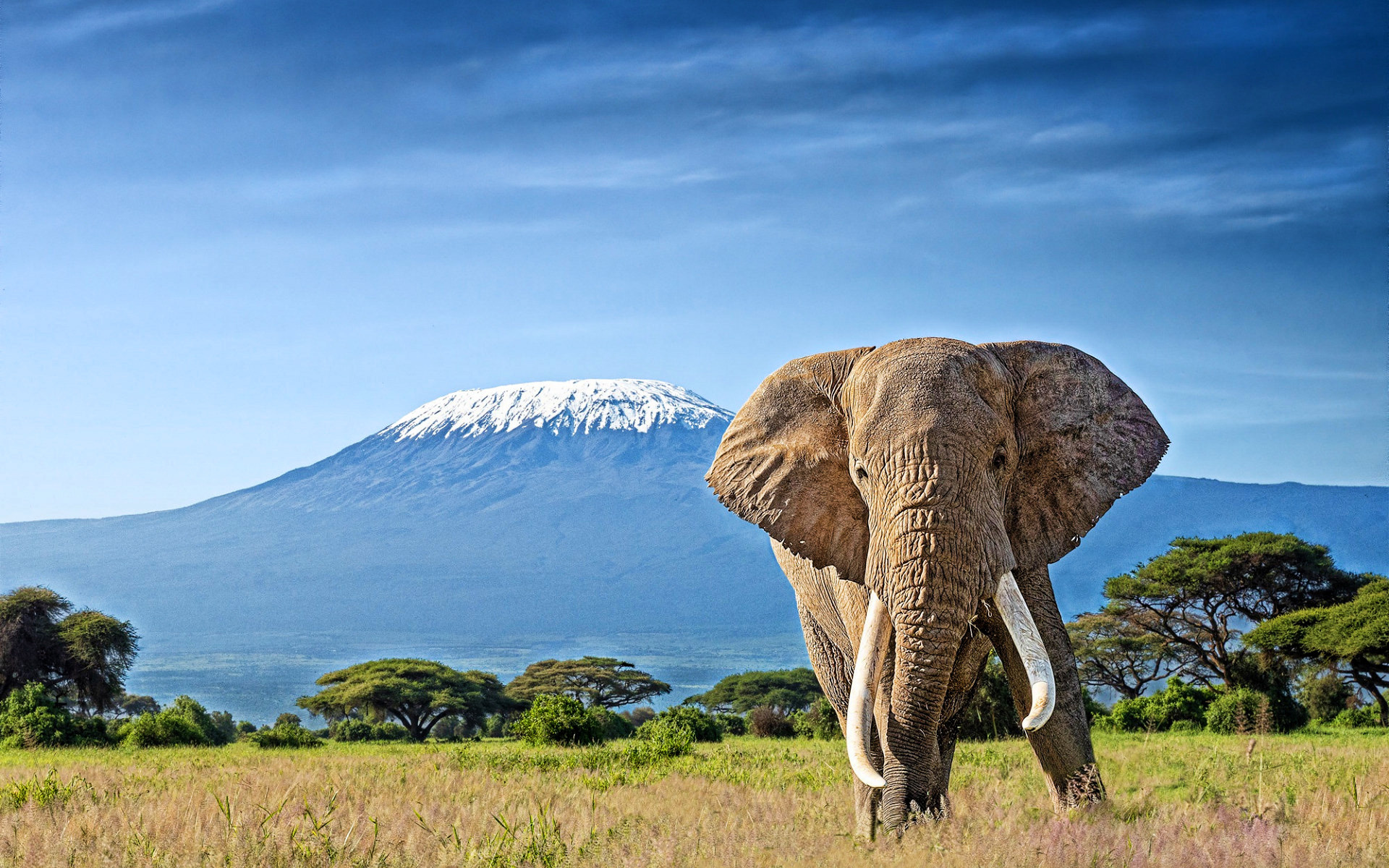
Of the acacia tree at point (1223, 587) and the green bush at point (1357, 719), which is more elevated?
the acacia tree at point (1223, 587)

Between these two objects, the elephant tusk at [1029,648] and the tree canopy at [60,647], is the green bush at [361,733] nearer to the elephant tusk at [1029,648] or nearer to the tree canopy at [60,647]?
the tree canopy at [60,647]

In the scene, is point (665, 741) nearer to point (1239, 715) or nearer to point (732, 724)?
point (1239, 715)

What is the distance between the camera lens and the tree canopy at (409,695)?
4028 cm

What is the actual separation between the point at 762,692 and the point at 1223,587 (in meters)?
21.1

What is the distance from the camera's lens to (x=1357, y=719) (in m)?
25.4

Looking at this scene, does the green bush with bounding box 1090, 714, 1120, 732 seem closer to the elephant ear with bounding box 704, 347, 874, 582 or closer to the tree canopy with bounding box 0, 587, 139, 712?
the elephant ear with bounding box 704, 347, 874, 582

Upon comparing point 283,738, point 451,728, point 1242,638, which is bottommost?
point 451,728

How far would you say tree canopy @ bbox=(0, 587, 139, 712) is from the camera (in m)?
31.2

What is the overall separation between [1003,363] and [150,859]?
5395 millimetres

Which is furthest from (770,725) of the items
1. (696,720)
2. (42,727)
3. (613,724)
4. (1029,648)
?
(1029,648)

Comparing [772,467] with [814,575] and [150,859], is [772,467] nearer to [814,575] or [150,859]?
[814,575]

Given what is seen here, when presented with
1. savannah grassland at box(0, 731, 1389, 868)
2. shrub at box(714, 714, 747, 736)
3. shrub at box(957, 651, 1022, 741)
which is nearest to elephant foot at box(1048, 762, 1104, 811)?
savannah grassland at box(0, 731, 1389, 868)

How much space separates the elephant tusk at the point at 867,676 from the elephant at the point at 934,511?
0.4 inches

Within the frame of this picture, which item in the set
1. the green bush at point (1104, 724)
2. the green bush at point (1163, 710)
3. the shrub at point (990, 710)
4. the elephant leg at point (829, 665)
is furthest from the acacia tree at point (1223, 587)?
the elephant leg at point (829, 665)
